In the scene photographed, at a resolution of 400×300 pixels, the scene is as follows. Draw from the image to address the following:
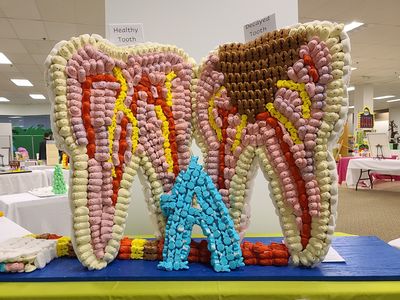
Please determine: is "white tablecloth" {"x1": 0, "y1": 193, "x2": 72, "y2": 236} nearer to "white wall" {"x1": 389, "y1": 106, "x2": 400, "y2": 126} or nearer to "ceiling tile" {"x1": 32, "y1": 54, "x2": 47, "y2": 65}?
"ceiling tile" {"x1": 32, "y1": 54, "x2": 47, "y2": 65}

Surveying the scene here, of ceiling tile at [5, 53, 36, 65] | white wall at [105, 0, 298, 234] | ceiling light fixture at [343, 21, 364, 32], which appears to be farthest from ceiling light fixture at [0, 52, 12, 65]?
ceiling light fixture at [343, 21, 364, 32]

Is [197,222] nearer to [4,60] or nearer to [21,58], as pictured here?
[21,58]

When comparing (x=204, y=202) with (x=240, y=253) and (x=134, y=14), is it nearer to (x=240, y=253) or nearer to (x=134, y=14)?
(x=240, y=253)

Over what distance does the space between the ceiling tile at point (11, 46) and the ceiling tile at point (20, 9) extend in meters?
1.17

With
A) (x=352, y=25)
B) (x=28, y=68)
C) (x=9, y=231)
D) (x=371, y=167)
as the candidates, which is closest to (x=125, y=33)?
(x=9, y=231)

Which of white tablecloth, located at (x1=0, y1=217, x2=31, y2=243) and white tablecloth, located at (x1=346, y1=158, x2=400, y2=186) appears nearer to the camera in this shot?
white tablecloth, located at (x1=0, y1=217, x2=31, y2=243)

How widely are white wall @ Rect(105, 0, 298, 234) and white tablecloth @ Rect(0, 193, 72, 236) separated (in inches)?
42.4

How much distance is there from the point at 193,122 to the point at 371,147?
219 inches

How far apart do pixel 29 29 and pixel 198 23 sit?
14.4 ft

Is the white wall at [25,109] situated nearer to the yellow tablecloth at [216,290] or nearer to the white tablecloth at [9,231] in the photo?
the white tablecloth at [9,231]

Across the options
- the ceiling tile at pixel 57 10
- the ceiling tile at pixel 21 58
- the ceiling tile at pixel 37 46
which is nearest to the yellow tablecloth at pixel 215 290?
the ceiling tile at pixel 57 10

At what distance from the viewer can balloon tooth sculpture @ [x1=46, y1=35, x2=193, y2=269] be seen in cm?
91

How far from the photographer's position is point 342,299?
2.59 feet

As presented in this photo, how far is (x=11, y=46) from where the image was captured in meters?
5.63
